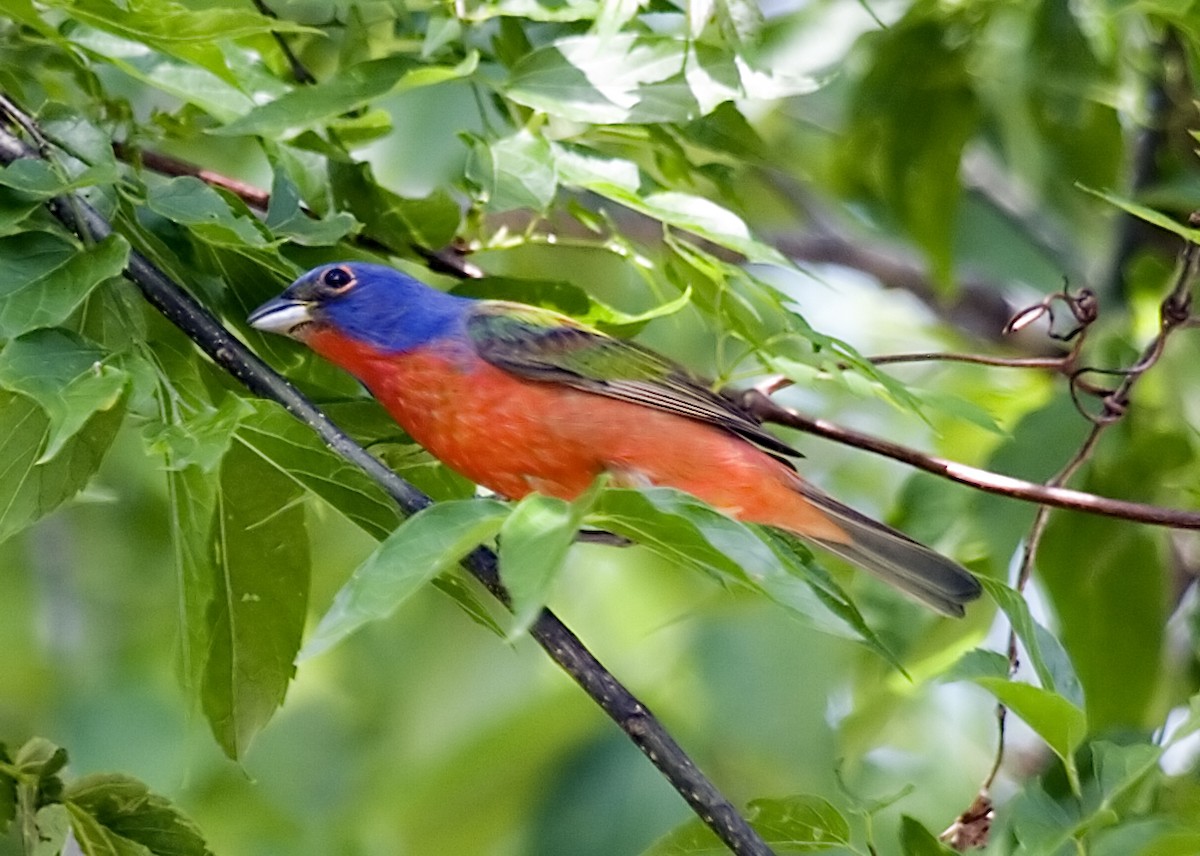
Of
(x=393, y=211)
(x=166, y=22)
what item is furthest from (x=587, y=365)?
(x=166, y=22)

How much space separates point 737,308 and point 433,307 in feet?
3.84

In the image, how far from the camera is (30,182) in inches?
114

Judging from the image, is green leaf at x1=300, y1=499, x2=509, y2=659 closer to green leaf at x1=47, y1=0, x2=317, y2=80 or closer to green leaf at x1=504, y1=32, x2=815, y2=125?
green leaf at x1=47, y1=0, x2=317, y2=80

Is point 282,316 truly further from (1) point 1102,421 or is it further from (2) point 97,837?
(1) point 1102,421

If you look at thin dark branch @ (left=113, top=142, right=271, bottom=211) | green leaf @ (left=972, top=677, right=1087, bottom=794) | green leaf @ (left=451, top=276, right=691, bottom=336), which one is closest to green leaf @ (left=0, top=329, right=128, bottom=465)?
thin dark branch @ (left=113, top=142, right=271, bottom=211)

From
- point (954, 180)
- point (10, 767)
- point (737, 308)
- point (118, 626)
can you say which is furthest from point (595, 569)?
point (10, 767)

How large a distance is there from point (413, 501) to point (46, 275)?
767 mm

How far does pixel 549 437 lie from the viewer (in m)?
4.20

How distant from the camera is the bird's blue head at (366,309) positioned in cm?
381

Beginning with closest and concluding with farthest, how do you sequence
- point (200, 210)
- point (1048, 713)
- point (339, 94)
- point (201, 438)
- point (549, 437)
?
point (201, 438)
point (1048, 713)
point (200, 210)
point (339, 94)
point (549, 437)

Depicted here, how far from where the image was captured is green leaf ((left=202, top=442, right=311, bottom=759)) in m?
3.23

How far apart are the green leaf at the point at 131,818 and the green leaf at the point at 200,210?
1085 millimetres

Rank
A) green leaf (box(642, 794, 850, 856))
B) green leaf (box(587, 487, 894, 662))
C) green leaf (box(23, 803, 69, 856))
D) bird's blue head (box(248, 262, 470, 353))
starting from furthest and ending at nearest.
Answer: bird's blue head (box(248, 262, 470, 353)), green leaf (box(23, 803, 69, 856)), green leaf (box(642, 794, 850, 856)), green leaf (box(587, 487, 894, 662))

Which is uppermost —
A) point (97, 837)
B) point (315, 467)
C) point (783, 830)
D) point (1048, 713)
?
point (315, 467)
